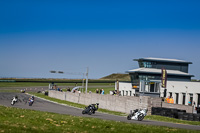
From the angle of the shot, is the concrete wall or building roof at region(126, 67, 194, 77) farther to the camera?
building roof at region(126, 67, 194, 77)

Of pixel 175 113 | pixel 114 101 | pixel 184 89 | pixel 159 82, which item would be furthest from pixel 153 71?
pixel 175 113

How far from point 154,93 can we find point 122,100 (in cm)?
1340

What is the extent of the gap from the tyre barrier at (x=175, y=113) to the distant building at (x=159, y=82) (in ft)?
62.6

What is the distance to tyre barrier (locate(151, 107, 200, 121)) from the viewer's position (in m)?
29.5

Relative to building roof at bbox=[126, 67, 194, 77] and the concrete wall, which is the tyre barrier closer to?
the concrete wall

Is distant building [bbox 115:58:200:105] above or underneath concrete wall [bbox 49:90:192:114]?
above

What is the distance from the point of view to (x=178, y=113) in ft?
101

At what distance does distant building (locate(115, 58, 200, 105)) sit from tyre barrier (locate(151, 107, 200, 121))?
1907cm

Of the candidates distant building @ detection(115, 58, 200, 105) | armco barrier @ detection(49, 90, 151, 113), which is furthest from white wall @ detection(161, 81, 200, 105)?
armco barrier @ detection(49, 90, 151, 113)

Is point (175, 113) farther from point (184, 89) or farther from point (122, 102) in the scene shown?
point (184, 89)

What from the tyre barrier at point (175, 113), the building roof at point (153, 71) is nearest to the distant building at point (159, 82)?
the building roof at point (153, 71)

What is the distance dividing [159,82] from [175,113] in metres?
23.1

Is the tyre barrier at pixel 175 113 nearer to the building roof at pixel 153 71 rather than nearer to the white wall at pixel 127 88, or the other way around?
the white wall at pixel 127 88

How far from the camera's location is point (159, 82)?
54188mm
